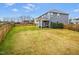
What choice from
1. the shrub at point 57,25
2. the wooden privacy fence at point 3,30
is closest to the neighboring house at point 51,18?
the shrub at point 57,25

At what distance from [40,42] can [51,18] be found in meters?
0.35

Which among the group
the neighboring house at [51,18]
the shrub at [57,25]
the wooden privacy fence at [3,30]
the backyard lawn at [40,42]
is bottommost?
the backyard lawn at [40,42]

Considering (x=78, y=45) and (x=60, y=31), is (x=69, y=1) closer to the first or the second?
(x=60, y=31)

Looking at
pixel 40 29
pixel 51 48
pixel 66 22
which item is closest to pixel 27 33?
pixel 40 29

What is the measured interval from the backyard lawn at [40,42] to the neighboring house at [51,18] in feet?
0.31

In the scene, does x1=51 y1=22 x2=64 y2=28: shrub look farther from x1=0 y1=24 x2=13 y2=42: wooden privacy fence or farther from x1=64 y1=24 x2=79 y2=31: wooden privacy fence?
x1=0 y1=24 x2=13 y2=42: wooden privacy fence

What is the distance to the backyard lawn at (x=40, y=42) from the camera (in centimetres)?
262

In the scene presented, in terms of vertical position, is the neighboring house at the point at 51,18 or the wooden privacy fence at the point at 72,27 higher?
the neighboring house at the point at 51,18

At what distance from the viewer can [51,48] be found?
2.64m

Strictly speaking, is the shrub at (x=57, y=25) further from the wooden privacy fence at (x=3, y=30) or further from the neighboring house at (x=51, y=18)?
the wooden privacy fence at (x=3, y=30)

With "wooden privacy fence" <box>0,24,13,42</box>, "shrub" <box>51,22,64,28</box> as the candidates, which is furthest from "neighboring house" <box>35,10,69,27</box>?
"wooden privacy fence" <box>0,24,13,42</box>

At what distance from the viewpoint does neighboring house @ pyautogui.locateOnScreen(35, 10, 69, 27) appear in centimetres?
268

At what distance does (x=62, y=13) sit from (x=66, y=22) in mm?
131

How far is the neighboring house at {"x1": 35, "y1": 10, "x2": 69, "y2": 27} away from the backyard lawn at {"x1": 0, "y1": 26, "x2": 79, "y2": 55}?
0.31 ft
